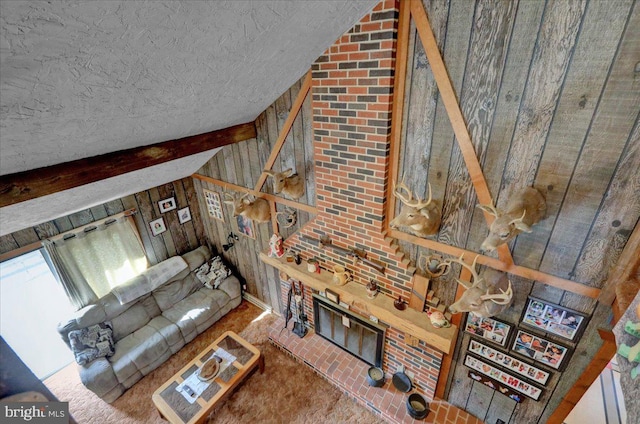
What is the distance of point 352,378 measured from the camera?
3.58 m

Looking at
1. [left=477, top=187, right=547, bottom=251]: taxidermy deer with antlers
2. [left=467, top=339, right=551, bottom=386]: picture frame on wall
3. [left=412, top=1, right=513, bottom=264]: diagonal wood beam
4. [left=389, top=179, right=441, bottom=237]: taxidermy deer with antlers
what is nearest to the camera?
[left=477, top=187, right=547, bottom=251]: taxidermy deer with antlers

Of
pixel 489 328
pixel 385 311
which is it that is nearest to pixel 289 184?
pixel 385 311

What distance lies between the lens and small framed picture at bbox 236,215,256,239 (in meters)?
4.25

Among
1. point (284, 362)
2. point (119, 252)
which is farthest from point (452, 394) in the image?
point (119, 252)

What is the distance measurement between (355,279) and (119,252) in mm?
3401

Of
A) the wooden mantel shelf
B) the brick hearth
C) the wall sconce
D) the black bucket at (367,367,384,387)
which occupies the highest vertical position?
the wooden mantel shelf

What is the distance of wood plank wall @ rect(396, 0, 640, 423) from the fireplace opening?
1501mm

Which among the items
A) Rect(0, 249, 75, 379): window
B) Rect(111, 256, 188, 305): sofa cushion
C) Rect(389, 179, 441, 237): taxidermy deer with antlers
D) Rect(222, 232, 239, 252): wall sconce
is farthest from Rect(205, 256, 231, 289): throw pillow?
Rect(389, 179, 441, 237): taxidermy deer with antlers

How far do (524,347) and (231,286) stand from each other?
3967mm

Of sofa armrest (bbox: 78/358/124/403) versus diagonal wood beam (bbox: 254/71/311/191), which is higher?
diagonal wood beam (bbox: 254/71/311/191)

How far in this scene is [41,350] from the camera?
4020 mm

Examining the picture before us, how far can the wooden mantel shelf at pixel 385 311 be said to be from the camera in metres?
2.65

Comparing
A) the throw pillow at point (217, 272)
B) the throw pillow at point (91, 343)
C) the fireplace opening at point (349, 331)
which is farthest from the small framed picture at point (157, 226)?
the fireplace opening at point (349, 331)

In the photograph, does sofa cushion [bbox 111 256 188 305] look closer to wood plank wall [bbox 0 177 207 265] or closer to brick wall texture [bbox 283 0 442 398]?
wood plank wall [bbox 0 177 207 265]
